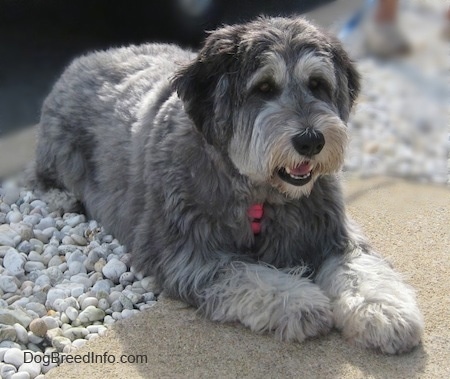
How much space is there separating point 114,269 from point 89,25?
15.9 ft

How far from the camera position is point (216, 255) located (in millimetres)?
4145

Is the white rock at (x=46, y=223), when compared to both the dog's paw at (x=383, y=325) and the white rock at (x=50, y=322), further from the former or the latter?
the dog's paw at (x=383, y=325)

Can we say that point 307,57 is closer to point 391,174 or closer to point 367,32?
point 367,32

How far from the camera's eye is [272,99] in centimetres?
386

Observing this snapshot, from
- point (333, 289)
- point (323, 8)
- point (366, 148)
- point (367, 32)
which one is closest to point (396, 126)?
point (366, 148)

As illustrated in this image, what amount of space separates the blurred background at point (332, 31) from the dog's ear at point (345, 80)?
0.43 m

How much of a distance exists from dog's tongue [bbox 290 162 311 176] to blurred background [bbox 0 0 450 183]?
115 cm

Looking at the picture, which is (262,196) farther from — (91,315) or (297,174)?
(91,315)

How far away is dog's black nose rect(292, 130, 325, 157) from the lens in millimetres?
3625

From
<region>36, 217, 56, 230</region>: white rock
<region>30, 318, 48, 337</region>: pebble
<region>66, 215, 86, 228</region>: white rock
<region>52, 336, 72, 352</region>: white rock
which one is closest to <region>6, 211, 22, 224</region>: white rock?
<region>36, 217, 56, 230</region>: white rock

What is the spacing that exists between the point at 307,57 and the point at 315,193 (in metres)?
0.84

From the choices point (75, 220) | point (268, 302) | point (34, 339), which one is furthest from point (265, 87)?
point (75, 220)

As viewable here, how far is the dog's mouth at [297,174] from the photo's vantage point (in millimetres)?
3779

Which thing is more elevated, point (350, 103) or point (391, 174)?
point (350, 103)
